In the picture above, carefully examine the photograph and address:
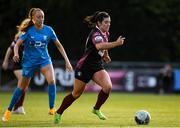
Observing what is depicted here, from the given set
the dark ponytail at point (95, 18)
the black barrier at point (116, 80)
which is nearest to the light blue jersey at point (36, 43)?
the dark ponytail at point (95, 18)

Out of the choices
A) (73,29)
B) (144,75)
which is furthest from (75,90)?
(73,29)

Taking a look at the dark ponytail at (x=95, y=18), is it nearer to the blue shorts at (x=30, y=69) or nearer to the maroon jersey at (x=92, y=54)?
the maroon jersey at (x=92, y=54)

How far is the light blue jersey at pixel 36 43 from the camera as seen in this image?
1594 cm

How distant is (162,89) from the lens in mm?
35250

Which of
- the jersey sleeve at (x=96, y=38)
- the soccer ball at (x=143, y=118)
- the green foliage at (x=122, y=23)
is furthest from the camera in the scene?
the green foliage at (x=122, y=23)

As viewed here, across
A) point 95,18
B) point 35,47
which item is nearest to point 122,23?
point 35,47

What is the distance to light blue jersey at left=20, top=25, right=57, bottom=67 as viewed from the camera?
52.3 feet

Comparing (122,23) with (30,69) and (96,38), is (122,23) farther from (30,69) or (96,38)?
(96,38)

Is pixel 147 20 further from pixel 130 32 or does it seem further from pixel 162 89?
pixel 162 89

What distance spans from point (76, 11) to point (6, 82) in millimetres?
9782

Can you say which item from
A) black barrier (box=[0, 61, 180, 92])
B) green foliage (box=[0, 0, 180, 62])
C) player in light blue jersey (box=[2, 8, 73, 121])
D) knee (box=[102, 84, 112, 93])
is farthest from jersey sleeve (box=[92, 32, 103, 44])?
green foliage (box=[0, 0, 180, 62])

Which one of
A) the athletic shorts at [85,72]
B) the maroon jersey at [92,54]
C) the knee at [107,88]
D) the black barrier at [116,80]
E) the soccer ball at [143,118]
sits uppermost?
the maroon jersey at [92,54]

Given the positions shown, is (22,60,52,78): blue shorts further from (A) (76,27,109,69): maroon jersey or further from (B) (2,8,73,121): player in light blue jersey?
(A) (76,27,109,69): maroon jersey

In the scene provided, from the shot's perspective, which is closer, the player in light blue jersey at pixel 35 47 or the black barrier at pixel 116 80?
the player in light blue jersey at pixel 35 47
